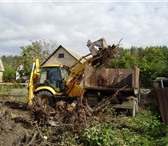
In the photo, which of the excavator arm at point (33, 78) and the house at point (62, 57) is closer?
the excavator arm at point (33, 78)

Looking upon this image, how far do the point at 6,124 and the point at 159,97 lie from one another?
602 cm

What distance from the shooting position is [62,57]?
49.4 metres

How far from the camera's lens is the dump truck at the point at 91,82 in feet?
42.2

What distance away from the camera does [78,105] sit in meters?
9.97

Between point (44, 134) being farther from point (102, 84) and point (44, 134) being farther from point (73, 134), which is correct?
point (102, 84)

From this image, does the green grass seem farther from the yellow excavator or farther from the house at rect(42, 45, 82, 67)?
the house at rect(42, 45, 82, 67)

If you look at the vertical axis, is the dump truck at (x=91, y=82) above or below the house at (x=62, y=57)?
below

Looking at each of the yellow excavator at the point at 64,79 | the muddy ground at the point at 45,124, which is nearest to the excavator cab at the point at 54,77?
the yellow excavator at the point at 64,79

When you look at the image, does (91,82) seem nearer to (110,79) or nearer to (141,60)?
(110,79)

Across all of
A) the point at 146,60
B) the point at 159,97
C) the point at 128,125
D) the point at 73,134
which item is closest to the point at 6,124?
the point at 73,134

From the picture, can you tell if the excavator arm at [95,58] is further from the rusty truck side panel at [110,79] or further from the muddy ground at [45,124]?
the muddy ground at [45,124]

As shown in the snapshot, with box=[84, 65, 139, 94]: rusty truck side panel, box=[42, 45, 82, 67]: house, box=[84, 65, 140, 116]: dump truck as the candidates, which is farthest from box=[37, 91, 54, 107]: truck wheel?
box=[42, 45, 82, 67]: house

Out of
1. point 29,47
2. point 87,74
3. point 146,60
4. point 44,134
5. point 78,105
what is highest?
point 29,47

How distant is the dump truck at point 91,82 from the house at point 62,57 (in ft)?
110
